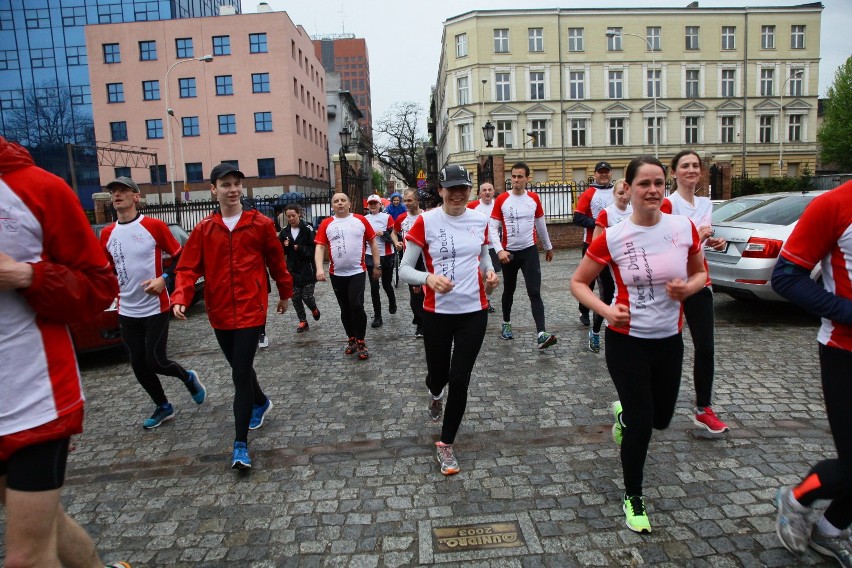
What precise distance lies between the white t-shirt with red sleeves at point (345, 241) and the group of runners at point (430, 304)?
2.33 m

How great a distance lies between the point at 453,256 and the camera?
13.5 feet

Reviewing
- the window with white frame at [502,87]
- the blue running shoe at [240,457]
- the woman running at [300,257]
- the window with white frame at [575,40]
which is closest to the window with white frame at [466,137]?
the window with white frame at [502,87]

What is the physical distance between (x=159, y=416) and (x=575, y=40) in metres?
54.0

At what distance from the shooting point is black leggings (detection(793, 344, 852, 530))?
249 cm

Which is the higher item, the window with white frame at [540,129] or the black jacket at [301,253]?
the window with white frame at [540,129]

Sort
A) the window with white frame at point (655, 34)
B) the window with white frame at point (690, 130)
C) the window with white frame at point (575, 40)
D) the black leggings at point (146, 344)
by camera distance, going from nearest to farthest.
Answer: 1. the black leggings at point (146, 344)
2. the window with white frame at point (575, 40)
3. the window with white frame at point (655, 34)
4. the window with white frame at point (690, 130)

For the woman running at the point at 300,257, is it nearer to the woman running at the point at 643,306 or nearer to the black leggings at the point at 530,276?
the black leggings at the point at 530,276

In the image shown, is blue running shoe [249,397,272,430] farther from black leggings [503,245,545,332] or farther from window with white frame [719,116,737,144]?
window with white frame [719,116,737,144]

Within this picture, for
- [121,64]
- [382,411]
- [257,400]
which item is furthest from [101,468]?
[121,64]

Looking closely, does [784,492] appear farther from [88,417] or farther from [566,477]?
[88,417]

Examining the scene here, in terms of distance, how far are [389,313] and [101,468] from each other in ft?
19.6

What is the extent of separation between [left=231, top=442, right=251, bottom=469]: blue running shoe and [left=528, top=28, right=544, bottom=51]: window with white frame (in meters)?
53.2

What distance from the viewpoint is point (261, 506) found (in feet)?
11.7

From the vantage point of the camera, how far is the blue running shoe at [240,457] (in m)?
4.01
